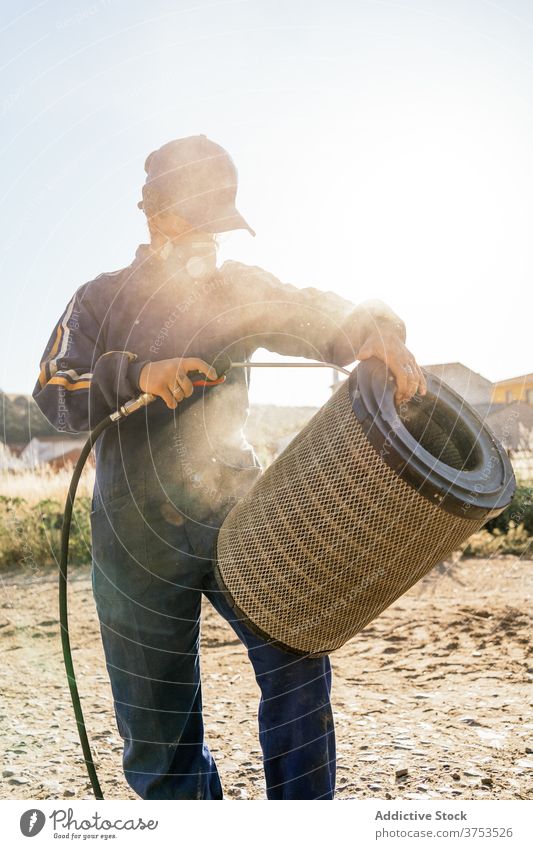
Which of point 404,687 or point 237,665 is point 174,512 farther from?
point 237,665

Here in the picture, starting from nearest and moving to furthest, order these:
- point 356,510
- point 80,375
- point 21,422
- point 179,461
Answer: point 356,510
point 80,375
point 179,461
point 21,422

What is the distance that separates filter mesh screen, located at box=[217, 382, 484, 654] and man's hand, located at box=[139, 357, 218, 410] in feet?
0.67

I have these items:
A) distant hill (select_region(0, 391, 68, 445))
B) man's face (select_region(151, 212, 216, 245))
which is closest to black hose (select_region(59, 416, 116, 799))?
man's face (select_region(151, 212, 216, 245))

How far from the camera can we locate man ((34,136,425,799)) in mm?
1333

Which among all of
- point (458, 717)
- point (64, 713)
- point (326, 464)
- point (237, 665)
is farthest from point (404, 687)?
point (326, 464)

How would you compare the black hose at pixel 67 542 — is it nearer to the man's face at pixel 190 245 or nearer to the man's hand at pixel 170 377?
the man's hand at pixel 170 377

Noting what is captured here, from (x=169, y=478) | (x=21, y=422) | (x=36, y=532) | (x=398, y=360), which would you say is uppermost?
(x=21, y=422)

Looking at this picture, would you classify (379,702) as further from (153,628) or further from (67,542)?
(67,542)

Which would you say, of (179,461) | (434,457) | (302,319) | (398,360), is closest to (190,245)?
(302,319)

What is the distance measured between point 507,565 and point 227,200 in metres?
3.02

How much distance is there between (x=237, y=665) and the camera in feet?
9.34

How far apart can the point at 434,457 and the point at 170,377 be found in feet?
1.47

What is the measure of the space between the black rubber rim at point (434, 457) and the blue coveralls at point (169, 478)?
0.17 meters

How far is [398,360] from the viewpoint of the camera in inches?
47.1
